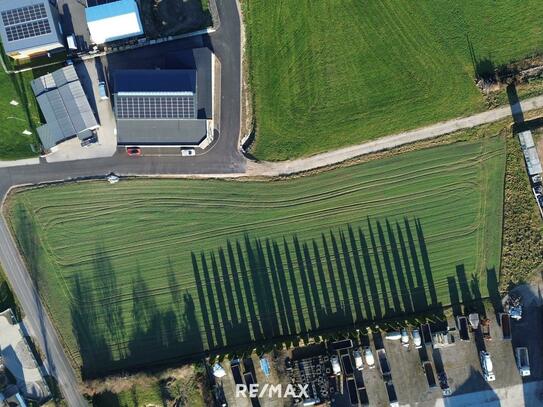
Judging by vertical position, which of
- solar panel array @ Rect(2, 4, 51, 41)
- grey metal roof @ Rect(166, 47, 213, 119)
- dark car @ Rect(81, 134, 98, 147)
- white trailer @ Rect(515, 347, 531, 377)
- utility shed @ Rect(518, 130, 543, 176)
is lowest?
white trailer @ Rect(515, 347, 531, 377)

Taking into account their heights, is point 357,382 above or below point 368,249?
below

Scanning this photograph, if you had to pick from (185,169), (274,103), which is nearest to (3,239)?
(185,169)

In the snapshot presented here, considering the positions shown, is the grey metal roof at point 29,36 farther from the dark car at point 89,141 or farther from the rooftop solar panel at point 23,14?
the dark car at point 89,141

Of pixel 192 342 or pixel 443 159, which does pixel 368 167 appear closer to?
pixel 443 159

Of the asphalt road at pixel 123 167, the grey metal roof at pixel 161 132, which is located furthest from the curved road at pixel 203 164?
the grey metal roof at pixel 161 132

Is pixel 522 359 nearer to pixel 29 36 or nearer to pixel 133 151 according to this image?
pixel 133 151

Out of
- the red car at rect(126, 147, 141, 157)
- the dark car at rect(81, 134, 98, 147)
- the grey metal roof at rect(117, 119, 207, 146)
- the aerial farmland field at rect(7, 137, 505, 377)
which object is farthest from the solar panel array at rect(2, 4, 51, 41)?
the aerial farmland field at rect(7, 137, 505, 377)

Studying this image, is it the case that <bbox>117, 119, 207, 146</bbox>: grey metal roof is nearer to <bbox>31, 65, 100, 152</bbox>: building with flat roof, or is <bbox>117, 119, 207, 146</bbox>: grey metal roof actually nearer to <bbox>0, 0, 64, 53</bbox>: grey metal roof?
<bbox>31, 65, 100, 152</bbox>: building with flat roof
